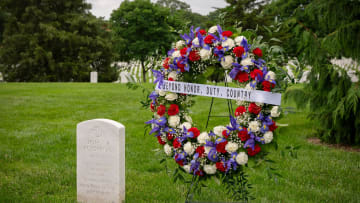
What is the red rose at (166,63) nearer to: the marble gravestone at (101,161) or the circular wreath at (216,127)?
the circular wreath at (216,127)

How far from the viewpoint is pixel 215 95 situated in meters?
3.43

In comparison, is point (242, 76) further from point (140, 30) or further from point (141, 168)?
point (140, 30)

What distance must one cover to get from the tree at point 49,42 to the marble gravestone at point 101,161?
25327 mm

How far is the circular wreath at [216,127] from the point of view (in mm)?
3236

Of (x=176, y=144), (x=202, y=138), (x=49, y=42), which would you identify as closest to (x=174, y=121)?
(x=176, y=144)

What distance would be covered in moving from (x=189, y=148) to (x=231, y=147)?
449 mm

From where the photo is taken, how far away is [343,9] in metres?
6.13

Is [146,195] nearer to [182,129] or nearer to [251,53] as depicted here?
[182,129]

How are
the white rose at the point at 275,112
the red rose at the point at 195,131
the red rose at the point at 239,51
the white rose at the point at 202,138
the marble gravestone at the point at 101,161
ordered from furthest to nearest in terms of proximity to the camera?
the marble gravestone at the point at 101,161, the red rose at the point at 195,131, the white rose at the point at 202,138, the red rose at the point at 239,51, the white rose at the point at 275,112

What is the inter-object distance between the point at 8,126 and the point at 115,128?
18.7 ft

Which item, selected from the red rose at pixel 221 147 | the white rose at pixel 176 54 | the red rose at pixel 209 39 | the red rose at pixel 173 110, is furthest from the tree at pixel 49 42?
the red rose at pixel 221 147

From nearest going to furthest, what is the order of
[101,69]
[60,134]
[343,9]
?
[343,9] → [60,134] → [101,69]

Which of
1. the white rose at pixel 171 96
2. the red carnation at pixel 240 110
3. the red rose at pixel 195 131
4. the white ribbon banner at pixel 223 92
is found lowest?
the red rose at pixel 195 131

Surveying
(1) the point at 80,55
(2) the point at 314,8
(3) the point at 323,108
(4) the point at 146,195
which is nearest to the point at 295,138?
(3) the point at 323,108
